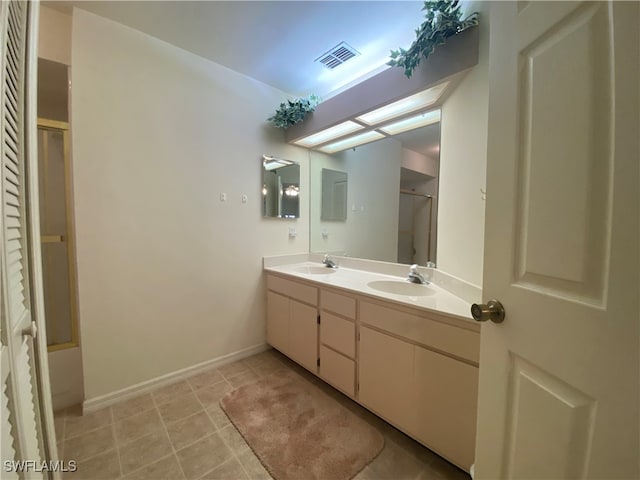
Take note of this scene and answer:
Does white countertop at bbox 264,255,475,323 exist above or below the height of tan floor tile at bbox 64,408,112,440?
above

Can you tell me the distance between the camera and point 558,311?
0.53m

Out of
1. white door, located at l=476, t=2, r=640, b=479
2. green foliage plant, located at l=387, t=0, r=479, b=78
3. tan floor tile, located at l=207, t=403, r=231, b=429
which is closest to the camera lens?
white door, located at l=476, t=2, r=640, b=479

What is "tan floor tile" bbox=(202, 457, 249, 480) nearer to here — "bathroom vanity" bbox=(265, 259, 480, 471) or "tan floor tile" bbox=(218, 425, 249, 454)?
"tan floor tile" bbox=(218, 425, 249, 454)

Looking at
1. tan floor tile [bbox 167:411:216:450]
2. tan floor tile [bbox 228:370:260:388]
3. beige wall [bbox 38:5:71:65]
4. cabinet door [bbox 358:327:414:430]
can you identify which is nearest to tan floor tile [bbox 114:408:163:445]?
tan floor tile [bbox 167:411:216:450]

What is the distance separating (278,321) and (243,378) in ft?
1.74

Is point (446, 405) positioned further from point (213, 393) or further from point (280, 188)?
point (280, 188)

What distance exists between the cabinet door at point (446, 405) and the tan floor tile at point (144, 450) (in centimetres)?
141

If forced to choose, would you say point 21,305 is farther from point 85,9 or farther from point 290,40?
point 290,40

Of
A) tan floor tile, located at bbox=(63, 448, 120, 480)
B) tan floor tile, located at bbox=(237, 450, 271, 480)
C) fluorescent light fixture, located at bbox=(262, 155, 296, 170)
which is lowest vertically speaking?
tan floor tile, located at bbox=(237, 450, 271, 480)

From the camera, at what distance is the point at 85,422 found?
5.09 feet

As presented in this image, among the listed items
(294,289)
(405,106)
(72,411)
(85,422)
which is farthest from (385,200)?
(72,411)

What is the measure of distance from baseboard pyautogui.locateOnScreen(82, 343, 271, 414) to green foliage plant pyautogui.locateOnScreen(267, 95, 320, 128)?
2208 mm

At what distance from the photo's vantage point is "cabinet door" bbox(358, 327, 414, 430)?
133cm

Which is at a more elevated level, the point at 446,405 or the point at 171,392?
the point at 446,405
